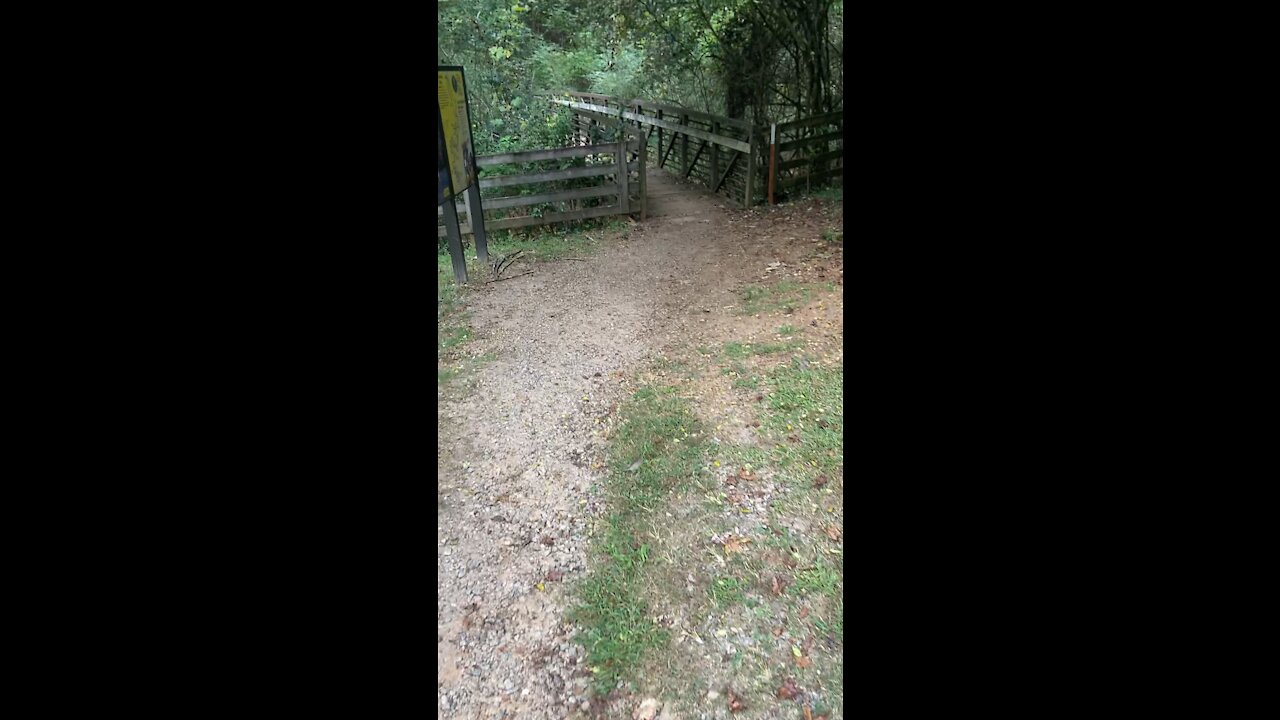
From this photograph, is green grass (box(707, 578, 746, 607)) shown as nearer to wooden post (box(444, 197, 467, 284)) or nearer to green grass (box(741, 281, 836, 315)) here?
green grass (box(741, 281, 836, 315))

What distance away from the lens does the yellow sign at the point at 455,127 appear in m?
7.14

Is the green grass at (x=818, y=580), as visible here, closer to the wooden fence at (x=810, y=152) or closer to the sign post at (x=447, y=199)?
the sign post at (x=447, y=199)

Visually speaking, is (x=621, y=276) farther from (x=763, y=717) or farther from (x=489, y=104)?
(x=763, y=717)

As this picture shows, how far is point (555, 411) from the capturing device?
4891mm

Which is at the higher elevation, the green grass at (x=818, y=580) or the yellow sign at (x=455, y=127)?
the yellow sign at (x=455, y=127)

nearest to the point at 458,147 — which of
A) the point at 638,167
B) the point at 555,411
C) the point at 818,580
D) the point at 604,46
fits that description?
the point at 638,167

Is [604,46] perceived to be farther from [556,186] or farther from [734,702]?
[734,702]

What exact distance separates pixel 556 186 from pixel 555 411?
593cm

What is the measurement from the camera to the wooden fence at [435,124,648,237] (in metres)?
9.43

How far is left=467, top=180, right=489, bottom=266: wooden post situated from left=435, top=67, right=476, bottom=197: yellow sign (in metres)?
0.19

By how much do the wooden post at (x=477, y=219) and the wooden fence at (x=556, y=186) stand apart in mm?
524

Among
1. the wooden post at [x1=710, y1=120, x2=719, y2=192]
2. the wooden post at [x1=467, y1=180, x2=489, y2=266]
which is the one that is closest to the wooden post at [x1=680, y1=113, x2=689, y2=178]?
the wooden post at [x1=710, y1=120, x2=719, y2=192]

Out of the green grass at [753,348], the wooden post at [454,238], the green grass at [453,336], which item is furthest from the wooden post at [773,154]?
the green grass at [453,336]
